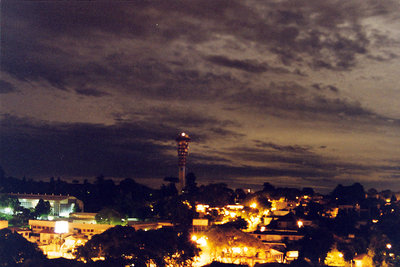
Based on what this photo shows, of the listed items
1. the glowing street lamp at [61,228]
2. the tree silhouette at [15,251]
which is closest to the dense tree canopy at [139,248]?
the tree silhouette at [15,251]

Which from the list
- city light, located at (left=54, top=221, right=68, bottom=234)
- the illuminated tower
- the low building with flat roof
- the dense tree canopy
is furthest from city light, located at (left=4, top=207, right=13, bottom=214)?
the illuminated tower

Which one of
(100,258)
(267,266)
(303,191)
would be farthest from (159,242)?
(303,191)

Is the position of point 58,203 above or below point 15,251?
above

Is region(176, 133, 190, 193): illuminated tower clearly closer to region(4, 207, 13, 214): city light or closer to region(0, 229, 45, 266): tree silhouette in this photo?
region(4, 207, 13, 214): city light

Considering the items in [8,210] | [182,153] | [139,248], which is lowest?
[139,248]

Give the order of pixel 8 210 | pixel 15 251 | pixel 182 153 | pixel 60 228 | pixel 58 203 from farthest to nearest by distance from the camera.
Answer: pixel 182 153
pixel 58 203
pixel 8 210
pixel 60 228
pixel 15 251

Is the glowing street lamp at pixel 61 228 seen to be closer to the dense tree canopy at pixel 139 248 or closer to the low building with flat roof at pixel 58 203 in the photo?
the dense tree canopy at pixel 139 248

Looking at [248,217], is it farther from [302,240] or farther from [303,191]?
[303,191]

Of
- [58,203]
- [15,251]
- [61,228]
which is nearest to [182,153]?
[58,203]

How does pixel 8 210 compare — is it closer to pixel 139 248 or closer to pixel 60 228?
pixel 60 228

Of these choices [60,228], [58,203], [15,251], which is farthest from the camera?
[58,203]
